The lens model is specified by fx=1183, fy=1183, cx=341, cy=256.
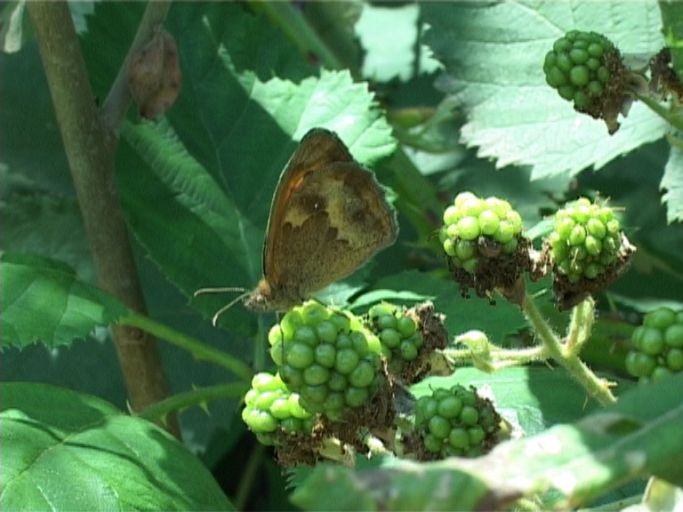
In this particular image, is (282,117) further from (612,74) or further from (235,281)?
(612,74)

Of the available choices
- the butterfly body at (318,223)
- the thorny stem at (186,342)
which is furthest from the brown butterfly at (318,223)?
the thorny stem at (186,342)

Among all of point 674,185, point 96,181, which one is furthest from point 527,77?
point 96,181

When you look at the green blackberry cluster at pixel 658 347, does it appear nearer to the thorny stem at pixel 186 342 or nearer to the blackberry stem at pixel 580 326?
the blackberry stem at pixel 580 326

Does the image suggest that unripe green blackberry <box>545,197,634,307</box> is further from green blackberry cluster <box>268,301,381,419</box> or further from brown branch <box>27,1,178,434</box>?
brown branch <box>27,1,178,434</box>

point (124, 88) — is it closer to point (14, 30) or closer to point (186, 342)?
point (14, 30)

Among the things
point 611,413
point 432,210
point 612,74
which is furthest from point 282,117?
point 611,413

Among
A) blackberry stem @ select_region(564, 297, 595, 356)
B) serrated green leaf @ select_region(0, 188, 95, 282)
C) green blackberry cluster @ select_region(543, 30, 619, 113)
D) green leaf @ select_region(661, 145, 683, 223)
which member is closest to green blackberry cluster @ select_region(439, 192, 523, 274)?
blackberry stem @ select_region(564, 297, 595, 356)
